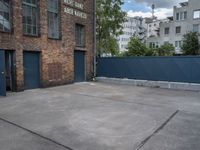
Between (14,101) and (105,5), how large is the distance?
15.1 m

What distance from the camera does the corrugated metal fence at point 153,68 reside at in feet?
37.7

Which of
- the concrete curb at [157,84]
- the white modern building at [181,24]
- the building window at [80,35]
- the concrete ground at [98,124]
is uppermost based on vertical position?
the white modern building at [181,24]

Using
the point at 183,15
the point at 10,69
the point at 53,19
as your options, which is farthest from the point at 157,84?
the point at 183,15

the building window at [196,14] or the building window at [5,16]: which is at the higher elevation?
the building window at [196,14]

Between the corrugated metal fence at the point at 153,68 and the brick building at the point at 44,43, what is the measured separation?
1.41m

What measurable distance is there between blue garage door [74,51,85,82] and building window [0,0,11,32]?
4.84 metres

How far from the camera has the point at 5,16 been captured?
379 inches

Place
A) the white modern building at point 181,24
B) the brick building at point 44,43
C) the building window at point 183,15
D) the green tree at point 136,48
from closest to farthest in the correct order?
the brick building at point 44,43 < the green tree at point 136,48 < the white modern building at point 181,24 < the building window at point 183,15

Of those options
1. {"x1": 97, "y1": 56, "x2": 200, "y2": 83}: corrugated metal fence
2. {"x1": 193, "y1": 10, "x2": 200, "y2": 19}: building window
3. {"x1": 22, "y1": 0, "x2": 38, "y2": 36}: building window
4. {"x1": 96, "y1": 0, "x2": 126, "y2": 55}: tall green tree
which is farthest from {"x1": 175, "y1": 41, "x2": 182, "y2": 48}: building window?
{"x1": 22, "y1": 0, "x2": 38, "y2": 36}: building window

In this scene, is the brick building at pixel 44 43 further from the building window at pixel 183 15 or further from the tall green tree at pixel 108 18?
the building window at pixel 183 15

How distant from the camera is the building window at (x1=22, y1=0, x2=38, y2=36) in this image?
34.0 ft

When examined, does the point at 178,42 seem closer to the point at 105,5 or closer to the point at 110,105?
the point at 105,5

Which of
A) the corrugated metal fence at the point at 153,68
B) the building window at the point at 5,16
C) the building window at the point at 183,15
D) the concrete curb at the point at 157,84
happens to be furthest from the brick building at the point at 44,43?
the building window at the point at 183,15

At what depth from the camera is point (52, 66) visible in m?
11.8
